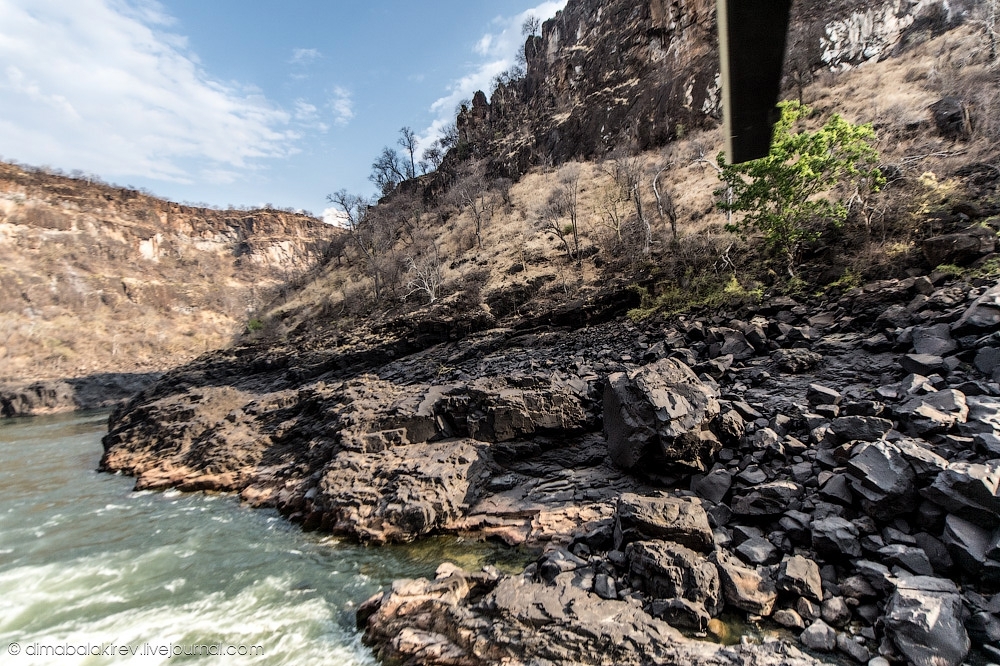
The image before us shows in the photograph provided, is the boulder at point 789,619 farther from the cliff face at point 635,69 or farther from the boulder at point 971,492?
the cliff face at point 635,69

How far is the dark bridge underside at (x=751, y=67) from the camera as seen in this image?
3.41 ft

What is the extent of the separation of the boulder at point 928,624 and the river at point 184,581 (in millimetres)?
4855

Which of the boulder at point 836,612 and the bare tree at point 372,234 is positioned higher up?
the bare tree at point 372,234

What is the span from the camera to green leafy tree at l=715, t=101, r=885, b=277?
12953 mm

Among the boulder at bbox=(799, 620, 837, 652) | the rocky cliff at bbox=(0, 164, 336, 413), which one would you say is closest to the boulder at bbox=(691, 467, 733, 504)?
the boulder at bbox=(799, 620, 837, 652)

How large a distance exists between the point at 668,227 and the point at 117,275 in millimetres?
72661

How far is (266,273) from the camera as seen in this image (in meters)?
76.5

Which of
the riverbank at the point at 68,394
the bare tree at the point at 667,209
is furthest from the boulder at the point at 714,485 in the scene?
the riverbank at the point at 68,394

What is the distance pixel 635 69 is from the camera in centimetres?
3959

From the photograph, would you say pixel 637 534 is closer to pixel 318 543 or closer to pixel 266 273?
pixel 318 543

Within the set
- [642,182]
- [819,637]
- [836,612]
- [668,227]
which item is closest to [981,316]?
[836,612]

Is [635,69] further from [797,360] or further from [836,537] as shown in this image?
[836,537]

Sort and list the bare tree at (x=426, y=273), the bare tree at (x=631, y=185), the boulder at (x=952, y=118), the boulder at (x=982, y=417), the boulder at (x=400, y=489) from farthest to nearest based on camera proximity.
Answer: the bare tree at (x=426, y=273) < the bare tree at (x=631, y=185) < the boulder at (x=952, y=118) < the boulder at (x=400, y=489) < the boulder at (x=982, y=417)

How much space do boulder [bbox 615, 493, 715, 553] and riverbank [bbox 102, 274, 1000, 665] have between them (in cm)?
3
